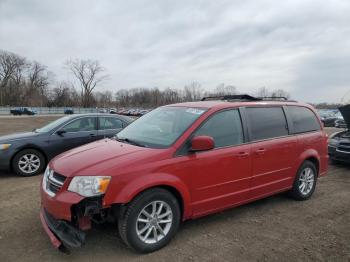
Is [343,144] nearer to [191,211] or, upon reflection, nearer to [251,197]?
[251,197]

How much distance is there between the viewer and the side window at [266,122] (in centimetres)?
455

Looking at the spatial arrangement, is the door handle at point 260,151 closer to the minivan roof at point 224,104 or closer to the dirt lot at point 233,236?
the minivan roof at point 224,104

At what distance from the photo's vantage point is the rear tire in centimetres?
520

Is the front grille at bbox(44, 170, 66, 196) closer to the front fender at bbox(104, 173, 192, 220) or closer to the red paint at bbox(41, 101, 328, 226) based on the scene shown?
the red paint at bbox(41, 101, 328, 226)

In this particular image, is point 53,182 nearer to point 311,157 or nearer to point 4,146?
point 4,146

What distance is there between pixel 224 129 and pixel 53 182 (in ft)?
7.52

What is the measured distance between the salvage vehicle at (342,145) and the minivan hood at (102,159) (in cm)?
594

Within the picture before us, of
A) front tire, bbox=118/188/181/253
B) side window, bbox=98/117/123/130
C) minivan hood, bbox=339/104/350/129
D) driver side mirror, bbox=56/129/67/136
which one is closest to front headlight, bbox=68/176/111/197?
front tire, bbox=118/188/181/253

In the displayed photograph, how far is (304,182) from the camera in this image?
17.5 ft

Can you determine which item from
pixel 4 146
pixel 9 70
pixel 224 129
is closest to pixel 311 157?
pixel 224 129

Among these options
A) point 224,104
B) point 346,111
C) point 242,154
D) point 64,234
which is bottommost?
point 64,234

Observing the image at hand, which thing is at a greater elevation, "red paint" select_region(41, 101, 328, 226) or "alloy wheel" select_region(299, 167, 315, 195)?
"red paint" select_region(41, 101, 328, 226)

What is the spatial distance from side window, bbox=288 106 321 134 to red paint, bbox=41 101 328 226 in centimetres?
31

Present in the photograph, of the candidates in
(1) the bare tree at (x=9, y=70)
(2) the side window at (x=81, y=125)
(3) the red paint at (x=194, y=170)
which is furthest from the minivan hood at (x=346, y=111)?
(1) the bare tree at (x=9, y=70)
